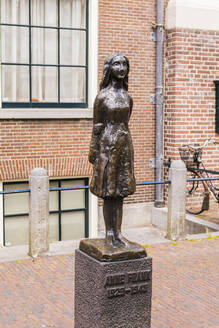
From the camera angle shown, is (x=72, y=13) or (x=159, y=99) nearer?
(x=72, y=13)

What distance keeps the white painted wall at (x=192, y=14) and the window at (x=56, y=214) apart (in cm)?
382

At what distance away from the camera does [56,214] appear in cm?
1092

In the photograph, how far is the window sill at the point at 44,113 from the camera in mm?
9930

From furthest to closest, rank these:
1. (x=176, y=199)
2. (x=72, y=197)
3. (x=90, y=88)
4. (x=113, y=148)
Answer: (x=72, y=197) → (x=90, y=88) → (x=176, y=199) → (x=113, y=148)

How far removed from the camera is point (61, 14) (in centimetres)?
1054

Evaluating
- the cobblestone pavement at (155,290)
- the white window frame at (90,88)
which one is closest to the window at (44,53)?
the white window frame at (90,88)

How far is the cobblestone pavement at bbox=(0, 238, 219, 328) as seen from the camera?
5609 millimetres

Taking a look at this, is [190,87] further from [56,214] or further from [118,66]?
[118,66]

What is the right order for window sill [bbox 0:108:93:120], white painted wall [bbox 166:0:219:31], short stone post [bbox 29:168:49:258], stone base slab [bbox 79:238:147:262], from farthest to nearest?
white painted wall [bbox 166:0:219:31], window sill [bbox 0:108:93:120], short stone post [bbox 29:168:49:258], stone base slab [bbox 79:238:147:262]

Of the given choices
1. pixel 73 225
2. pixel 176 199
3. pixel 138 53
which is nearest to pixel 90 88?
pixel 138 53

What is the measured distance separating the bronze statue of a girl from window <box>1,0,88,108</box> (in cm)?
568

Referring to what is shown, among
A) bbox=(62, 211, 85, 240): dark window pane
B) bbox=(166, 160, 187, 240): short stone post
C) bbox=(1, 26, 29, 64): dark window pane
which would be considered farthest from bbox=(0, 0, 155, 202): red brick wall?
bbox=(166, 160, 187, 240): short stone post

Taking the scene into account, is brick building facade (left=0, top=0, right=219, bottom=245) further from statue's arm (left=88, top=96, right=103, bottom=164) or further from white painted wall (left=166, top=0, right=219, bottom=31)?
statue's arm (left=88, top=96, right=103, bottom=164)

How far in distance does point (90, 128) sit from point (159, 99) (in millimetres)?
1676
